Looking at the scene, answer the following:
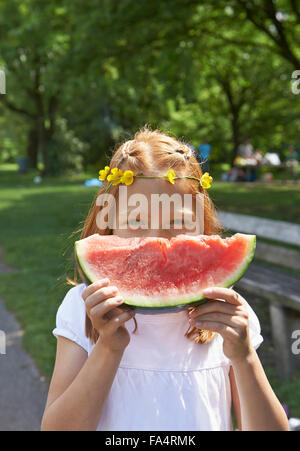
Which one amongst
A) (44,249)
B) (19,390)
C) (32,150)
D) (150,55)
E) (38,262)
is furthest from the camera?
(32,150)

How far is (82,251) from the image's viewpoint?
1786mm

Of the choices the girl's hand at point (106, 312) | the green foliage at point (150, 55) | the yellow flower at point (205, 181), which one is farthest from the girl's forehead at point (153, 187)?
the green foliage at point (150, 55)

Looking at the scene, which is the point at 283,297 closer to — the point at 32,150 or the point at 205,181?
the point at 205,181

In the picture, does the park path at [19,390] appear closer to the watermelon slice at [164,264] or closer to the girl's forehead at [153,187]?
the watermelon slice at [164,264]

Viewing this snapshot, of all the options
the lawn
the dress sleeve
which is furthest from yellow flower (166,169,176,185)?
the lawn

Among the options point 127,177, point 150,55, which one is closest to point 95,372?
point 127,177

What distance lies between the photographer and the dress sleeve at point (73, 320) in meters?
1.79

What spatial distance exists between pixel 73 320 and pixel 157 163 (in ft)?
2.24

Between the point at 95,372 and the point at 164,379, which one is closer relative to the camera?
the point at 95,372

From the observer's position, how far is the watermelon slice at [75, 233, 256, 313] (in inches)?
67.0

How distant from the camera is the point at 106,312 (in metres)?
1.45
